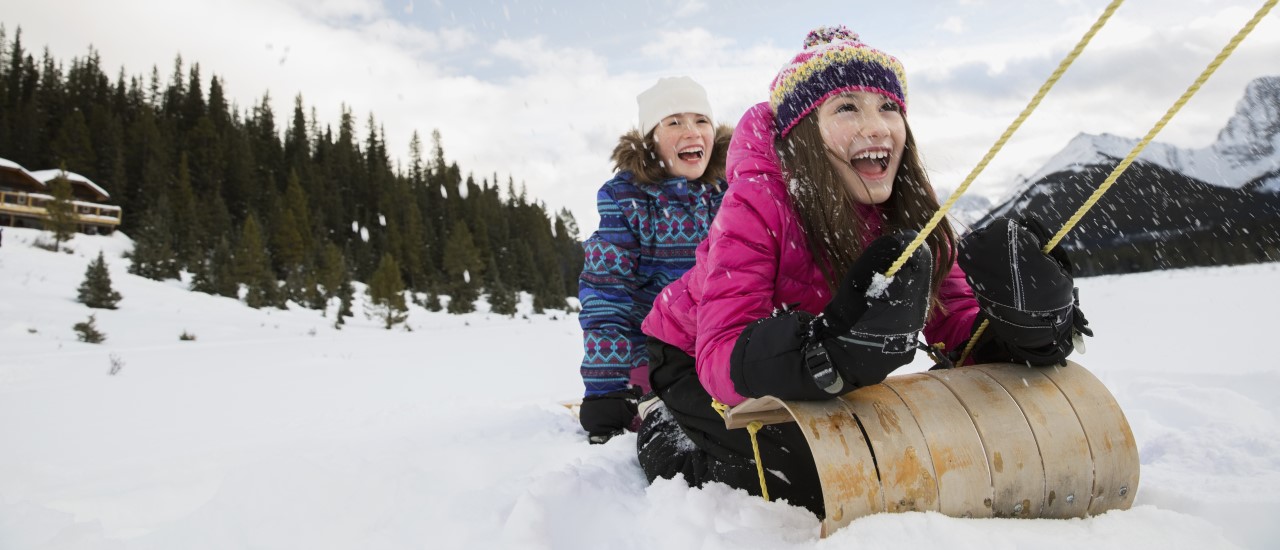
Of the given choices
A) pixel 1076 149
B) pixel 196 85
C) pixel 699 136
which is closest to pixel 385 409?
pixel 699 136

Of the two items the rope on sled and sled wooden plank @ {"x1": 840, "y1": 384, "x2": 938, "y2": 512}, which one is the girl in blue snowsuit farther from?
the rope on sled

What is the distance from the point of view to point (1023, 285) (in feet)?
5.91

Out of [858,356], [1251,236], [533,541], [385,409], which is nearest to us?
[858,356]

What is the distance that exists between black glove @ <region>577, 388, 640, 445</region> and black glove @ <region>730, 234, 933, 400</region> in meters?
1.89

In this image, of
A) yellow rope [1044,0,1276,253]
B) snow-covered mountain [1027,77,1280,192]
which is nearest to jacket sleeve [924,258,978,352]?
yellow rope [1044,0,1276,253]

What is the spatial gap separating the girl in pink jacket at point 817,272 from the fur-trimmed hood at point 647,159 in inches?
60.0

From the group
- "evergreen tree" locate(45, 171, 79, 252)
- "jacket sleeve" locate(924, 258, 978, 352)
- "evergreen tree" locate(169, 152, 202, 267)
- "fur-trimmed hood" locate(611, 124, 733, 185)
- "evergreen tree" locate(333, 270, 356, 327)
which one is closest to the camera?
"jacket sleeve" locate(924, 258, 978, 352)

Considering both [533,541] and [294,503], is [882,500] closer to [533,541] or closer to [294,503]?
[533,541]

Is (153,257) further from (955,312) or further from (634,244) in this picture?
(955,312)

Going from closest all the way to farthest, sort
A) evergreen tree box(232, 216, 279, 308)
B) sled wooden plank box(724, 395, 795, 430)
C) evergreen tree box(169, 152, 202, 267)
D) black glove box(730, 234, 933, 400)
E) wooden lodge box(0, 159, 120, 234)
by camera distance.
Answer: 1. black glove box(730, 234, 933, 400)
2. sled wooden plank box(724, 395, 795, 430)
3. evergreen tree box(232, 216, 279, 308)
4. evergreen tree box(169, 152, 202, 267)
5. wooden lodge box(0, 159, 120, 234)

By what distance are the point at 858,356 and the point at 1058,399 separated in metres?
0.75

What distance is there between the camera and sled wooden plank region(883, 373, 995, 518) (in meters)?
1.65

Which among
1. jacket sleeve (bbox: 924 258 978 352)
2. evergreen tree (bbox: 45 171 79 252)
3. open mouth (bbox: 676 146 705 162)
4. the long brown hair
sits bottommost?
jacket sleeve (bbox: 924 258 978 352)

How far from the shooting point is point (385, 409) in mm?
4902
